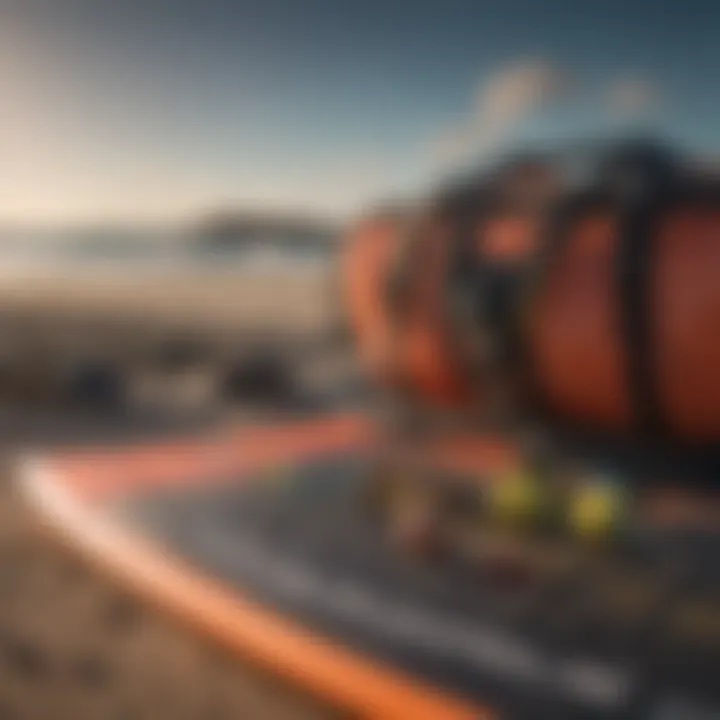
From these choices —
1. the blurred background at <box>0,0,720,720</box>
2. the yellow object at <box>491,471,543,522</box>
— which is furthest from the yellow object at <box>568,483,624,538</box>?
the blurred background at <box>0,0,720,720</box>

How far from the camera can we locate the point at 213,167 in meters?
1.11

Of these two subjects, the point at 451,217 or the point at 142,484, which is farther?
the point at 142,484

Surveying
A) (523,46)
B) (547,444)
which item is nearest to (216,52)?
(523,46)

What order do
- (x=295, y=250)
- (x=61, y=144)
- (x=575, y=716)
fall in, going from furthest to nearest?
(x=61, y=144) < (x=295, y=250) < (x=575, y=716)

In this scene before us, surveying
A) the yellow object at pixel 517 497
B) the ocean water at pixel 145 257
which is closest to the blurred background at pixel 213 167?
the ocean water at pixel 145 257

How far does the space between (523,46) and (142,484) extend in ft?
2.28

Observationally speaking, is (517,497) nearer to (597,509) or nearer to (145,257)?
(597,509)

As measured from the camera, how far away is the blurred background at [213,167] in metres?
0.99

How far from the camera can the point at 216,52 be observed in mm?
1105

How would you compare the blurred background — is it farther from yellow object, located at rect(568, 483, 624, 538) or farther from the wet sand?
yellow object, located at rect(568, 483, 624, 538)

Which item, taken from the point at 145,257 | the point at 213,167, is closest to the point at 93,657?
the point at 145,257

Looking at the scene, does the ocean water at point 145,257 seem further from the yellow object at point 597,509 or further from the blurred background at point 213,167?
the yellow object at point 597,509

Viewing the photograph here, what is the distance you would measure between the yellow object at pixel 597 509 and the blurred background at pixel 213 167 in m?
0.29

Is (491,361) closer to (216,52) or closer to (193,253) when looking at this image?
(193,253)
